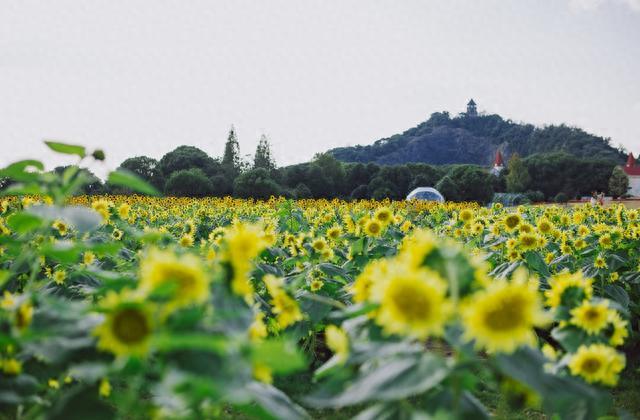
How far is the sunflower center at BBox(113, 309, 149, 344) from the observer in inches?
41.7

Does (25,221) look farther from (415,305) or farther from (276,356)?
(415,305)

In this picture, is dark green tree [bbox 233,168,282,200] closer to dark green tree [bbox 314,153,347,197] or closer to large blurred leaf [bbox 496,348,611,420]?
dark green tree [bbox 314,153,347,197]

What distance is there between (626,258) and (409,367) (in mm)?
5194

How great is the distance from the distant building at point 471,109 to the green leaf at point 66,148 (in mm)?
182278

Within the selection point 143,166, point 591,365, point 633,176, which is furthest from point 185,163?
point 633,176

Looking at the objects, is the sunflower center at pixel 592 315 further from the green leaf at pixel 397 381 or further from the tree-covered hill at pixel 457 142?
the tree-covered hill at pixel 457 142

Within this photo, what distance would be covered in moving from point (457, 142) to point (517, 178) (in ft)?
315

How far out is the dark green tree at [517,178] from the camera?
70.9 metres

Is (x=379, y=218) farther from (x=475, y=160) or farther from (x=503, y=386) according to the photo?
(x=475, y=160)

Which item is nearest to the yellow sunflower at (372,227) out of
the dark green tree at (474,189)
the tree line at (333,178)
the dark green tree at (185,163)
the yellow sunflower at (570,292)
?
the yellow sunflower at (570,292)

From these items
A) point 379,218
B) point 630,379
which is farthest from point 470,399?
point 630,379

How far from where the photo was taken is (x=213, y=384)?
3.14ft

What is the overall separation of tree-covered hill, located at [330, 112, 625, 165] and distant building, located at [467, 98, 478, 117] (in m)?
1.88

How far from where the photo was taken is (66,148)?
5.43 ft
